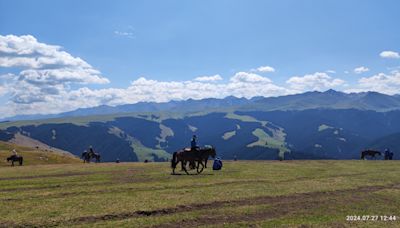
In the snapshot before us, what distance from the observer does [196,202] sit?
31969mm

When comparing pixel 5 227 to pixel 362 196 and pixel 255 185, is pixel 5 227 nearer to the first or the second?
pixel 255 185

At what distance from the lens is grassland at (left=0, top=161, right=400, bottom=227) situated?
1025 inches

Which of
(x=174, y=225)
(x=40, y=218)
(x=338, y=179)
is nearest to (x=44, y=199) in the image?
(x=40, y=218)

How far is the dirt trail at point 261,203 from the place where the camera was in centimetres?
2617

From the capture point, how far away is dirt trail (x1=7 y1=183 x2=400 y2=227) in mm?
26172

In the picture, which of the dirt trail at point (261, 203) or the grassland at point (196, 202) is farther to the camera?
the dirt trail at point (261, 203)

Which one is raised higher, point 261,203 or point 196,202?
point 196,202

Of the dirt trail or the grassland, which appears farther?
the dirt trail

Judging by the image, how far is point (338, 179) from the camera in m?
49.3

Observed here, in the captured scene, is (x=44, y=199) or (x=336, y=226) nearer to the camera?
(x=336, y=226)

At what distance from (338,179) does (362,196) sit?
12853mm

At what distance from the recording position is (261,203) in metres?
32.7

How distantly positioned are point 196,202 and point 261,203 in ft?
17.6

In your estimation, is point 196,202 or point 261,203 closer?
point 196,202
